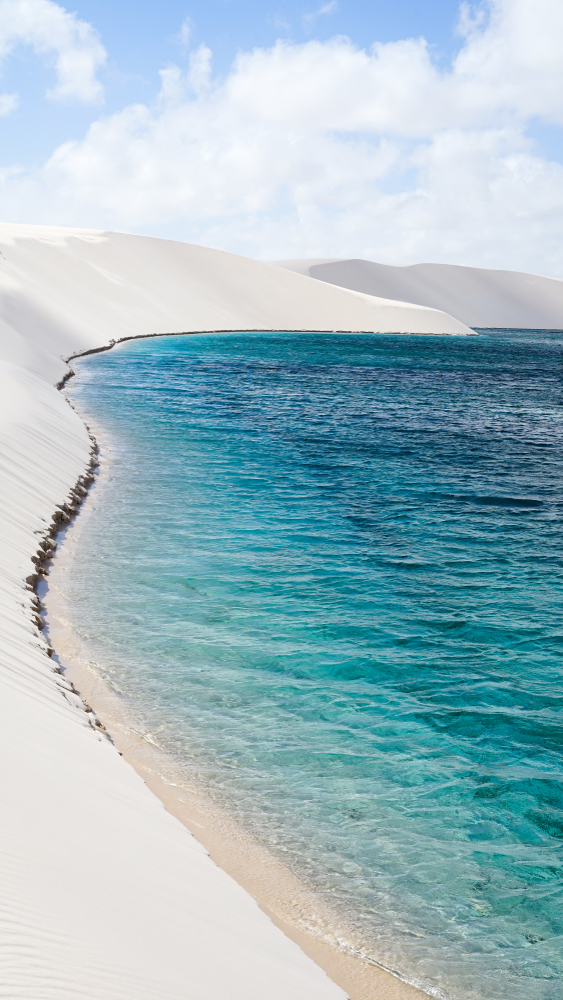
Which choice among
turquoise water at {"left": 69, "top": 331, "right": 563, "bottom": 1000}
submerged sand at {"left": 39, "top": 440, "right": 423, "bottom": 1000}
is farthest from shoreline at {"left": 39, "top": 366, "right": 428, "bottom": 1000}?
turquoise water at {"left": 69, "top": 331, "right": 563, "bottom": 1000}

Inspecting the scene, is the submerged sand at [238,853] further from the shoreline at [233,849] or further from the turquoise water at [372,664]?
the turquoise water at [372,664]

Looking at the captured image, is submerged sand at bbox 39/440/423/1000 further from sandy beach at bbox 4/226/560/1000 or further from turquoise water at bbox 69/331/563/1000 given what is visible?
turquoise water at bbox 69/331/563/1000

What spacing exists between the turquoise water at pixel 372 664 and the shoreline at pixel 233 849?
12 centimetres

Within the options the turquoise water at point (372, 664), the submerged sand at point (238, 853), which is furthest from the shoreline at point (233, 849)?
the turquoise water at point (372, 664)

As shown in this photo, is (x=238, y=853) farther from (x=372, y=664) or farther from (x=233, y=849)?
(x=372, y=664)

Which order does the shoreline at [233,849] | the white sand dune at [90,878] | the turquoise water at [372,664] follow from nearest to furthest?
the white sand dune at [90,878], the shoreline at [233,849], the turquoise water at [372,664]

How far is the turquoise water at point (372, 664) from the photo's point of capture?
5.26 m

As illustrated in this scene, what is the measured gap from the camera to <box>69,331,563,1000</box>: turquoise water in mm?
5262

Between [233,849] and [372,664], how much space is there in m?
3.40

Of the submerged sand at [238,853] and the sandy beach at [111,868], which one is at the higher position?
the sandy beach at [111,868]

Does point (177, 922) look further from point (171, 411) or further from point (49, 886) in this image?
point (171, 411)

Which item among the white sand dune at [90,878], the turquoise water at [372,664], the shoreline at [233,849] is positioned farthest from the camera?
the turquoise water at [372,664]

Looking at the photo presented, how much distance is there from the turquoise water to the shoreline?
0.12m

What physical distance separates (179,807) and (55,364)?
29984 millimetres
